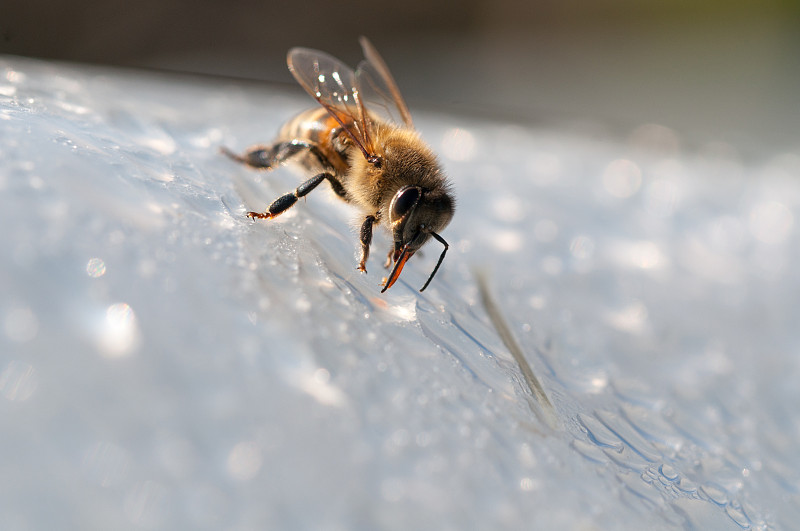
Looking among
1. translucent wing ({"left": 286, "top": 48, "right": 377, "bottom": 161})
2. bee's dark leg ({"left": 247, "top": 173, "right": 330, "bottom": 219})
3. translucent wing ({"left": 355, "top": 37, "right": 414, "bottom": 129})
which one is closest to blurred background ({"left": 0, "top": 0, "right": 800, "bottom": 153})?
translucent wing ({"left": 355, "top": 37, "right": 414, "bottom": 129})

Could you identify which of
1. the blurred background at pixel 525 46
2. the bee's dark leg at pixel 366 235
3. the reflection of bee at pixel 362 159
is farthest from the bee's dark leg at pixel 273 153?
the blurred background at pixel 525 46

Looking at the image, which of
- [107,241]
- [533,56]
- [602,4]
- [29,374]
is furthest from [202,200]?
[602,4]

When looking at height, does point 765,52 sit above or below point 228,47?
above

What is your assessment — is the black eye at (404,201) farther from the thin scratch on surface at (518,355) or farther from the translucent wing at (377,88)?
the translucent wing at (377,88)

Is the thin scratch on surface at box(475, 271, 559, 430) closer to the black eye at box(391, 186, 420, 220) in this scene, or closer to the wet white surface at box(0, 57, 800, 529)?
the wet white surface at box(0, 57, 800, 529)

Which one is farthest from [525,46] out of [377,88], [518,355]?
[518,355]

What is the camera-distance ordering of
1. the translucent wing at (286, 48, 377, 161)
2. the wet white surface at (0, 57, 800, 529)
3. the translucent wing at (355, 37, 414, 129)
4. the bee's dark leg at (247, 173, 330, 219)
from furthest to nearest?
the translucent wing at (355, 37, 414, 129) → the translucent wing at (286, 48, 377, 161) → the bee's dark leg at (247, 173, 330, 219) → the wet white surface at (0, 57, 800, 529)

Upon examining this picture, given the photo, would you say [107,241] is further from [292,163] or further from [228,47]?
[228,47]

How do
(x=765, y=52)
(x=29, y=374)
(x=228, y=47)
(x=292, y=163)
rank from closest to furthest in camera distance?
(x=29, y=374) < (x=292, y=163) < (x=228, y=47) < (x=765, y=52)
